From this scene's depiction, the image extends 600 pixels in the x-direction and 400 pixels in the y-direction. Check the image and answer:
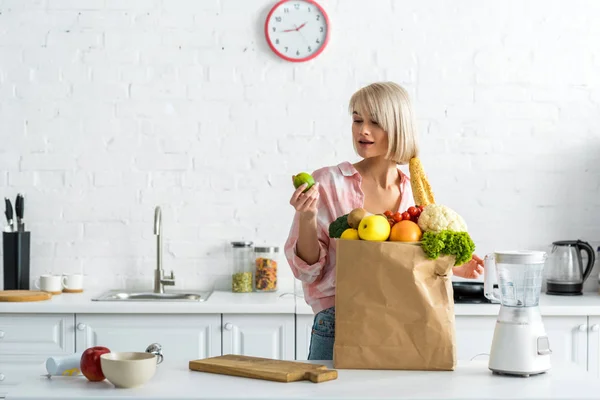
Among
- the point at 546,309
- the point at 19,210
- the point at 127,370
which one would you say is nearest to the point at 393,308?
the point at 127,370

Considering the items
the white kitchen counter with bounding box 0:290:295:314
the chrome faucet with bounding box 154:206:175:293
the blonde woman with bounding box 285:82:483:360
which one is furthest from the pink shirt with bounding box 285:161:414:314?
the chrome faucet with bounding box 154:206:175:293

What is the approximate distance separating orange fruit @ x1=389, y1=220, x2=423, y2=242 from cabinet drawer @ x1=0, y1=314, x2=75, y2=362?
6.14ft

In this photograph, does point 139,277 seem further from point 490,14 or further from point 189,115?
point 490,14

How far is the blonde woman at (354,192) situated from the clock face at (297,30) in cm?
158

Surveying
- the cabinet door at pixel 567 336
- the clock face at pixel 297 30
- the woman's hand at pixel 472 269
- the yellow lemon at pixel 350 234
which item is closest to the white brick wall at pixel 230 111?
the clock face at pixel 297 30

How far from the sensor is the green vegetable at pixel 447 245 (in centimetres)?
194

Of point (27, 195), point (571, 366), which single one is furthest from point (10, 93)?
point (571, 366)

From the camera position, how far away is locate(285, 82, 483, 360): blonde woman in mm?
2242

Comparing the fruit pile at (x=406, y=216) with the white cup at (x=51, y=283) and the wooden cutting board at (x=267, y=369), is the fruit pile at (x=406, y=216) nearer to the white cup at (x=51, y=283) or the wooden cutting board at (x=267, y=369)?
the wooden cutting board at (x=267, y=369)

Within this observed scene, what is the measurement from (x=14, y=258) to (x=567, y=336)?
8.06 feet

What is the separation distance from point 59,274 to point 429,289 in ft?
7.86

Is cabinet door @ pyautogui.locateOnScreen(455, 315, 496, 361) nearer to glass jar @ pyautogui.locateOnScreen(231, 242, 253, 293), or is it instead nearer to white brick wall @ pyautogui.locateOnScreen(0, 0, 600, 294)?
white brick wall @ pyautogui.locateOnScreen(0, 0, 600, 294)

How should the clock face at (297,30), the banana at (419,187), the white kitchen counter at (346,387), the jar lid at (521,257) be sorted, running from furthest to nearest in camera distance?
the clock face at (297,30) → the banana at (419,187) → the jar lid at (521,257) → the white kitchen counter at (346,387)

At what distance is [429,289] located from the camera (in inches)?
78.1
